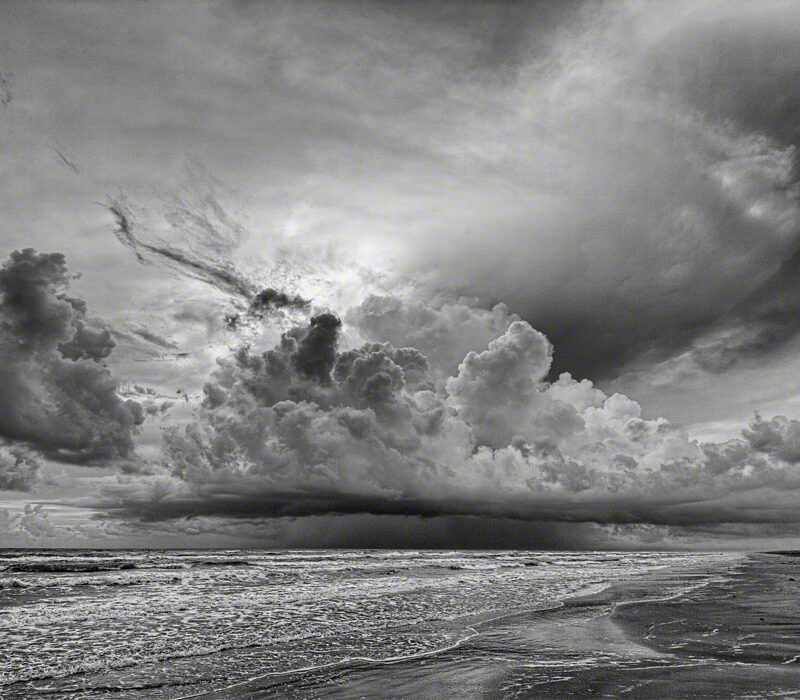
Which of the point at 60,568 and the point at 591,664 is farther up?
the point at 60,568

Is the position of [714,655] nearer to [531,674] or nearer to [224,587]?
[531,674]

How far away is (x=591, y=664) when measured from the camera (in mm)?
15492

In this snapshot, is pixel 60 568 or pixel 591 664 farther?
pixel 60 568

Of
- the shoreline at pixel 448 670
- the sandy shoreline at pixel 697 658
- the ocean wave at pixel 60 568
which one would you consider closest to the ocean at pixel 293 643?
the shoreline at pixel 448 670

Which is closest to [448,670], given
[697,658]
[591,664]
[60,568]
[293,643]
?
[591,664]

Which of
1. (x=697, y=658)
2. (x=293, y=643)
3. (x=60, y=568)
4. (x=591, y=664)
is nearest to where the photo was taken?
(x=591, y=664)

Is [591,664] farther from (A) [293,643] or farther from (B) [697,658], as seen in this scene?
(A) [293,643]

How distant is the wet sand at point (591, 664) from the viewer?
42.0 feet

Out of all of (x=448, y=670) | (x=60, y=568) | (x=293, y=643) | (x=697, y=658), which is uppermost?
(x=60, y=568)

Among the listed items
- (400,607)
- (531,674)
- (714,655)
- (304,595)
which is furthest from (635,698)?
(304,595)

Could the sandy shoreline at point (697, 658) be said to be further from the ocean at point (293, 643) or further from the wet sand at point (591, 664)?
the ocean at point (293, 643)

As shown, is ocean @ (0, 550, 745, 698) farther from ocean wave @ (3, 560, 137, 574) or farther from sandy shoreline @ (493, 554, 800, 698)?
ocean wave @ (3, 560, 137, 574)

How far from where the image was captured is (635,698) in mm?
11922

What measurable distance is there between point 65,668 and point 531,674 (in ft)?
40.2
